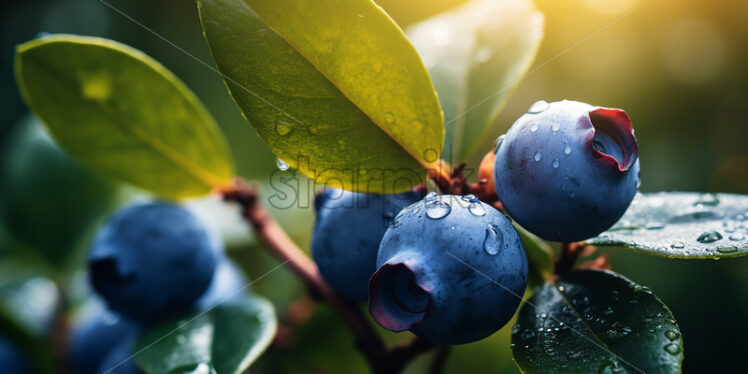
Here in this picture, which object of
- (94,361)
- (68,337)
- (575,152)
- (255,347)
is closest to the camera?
(575,152)

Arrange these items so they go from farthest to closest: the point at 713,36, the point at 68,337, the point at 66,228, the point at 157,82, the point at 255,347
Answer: the point at 713,36 → the point at 66,228 → the point at 68,337 → the point at 157,82 → the point at 255,347

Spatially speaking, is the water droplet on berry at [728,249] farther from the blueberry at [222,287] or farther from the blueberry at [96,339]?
the blueberry at [96,339]

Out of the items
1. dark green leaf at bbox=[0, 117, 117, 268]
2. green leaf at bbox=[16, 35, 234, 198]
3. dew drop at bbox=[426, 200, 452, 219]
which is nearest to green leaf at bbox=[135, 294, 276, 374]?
green leaf at bbox=[16, 35, 234, 198]

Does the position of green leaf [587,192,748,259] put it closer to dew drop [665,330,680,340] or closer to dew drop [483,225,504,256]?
dew drop [665,330,680,340]

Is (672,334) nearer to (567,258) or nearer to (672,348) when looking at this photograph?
(672,348)

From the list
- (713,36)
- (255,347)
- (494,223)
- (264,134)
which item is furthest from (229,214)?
(713,36)

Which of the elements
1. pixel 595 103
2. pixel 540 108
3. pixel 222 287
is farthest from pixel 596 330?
pixel 595 103

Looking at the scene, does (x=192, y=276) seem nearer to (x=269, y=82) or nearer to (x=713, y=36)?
(x=269, y=82)
